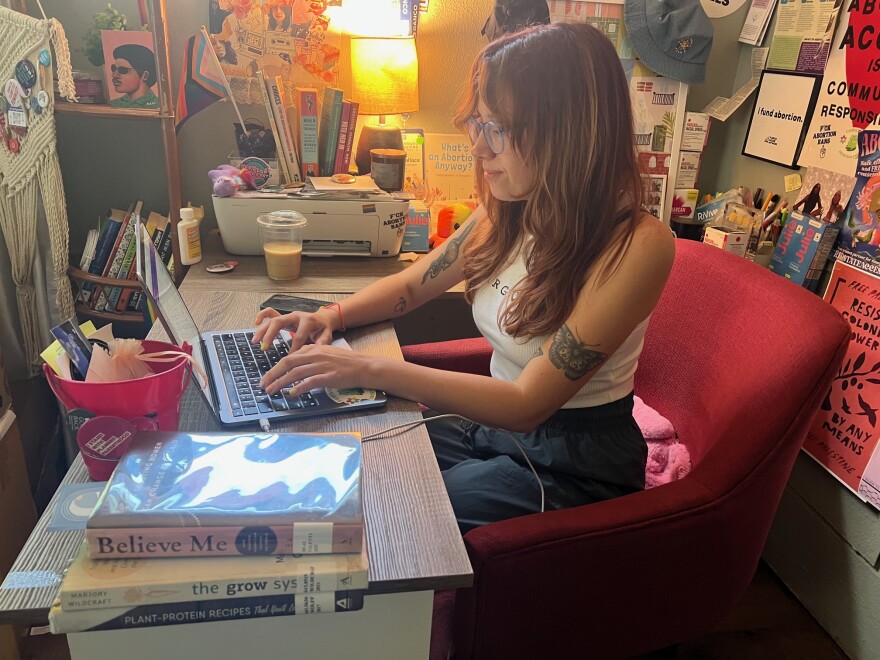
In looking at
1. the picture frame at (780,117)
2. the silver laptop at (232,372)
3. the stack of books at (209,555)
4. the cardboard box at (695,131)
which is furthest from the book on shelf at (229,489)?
the cardboard box at (695,131)

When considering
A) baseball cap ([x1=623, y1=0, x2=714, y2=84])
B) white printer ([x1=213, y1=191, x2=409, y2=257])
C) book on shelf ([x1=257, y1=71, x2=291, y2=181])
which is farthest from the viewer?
baseball cap ([x1=623, y1=0, x2=714, y2=84])

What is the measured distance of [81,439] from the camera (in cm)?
79

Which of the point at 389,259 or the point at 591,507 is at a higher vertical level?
the point at 389,259

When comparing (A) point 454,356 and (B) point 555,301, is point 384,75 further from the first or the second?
(B) point 555,301

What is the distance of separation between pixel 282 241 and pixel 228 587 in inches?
45.1

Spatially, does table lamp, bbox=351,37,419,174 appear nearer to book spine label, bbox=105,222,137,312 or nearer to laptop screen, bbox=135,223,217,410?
book spine label, bbox=105,222,137,312

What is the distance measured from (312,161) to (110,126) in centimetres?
59

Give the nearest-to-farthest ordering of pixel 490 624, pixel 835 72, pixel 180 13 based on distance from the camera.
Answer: pixel 490 624 → pixel 835 72 → pixel 180 13

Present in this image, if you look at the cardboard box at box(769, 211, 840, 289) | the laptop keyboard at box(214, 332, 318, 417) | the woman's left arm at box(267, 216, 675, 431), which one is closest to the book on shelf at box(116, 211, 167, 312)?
the laptop keyboard at box(214, 332, 318, 417)

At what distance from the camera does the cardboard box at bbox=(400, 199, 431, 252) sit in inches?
76.4

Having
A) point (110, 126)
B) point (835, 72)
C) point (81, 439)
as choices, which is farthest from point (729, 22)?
point (81, 439)

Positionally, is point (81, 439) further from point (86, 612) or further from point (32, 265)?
point (32, 265)

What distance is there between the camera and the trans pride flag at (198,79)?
1847mm

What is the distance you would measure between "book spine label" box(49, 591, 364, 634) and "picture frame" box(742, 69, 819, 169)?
1761 mm
